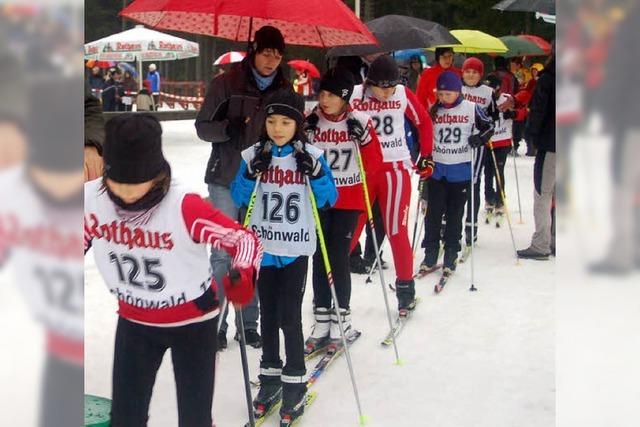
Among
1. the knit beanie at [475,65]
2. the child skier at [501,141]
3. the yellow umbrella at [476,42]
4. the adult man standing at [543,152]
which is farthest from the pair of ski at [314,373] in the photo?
the yellow umbrella at [476,42]

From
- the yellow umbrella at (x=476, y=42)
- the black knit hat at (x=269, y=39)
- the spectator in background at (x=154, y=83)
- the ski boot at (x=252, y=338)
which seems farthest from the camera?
the spectator in background at (x=154, y=83)

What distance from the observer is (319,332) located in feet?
14.7

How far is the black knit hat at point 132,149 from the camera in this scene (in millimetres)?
2314

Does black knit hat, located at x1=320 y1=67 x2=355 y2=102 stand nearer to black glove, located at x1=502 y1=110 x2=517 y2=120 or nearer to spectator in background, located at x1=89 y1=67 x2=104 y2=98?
black glove, located at x1=502 y1=110 x2=517 y2=120

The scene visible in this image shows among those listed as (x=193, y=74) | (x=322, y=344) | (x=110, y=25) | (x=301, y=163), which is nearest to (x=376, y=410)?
(x=322, y=344)

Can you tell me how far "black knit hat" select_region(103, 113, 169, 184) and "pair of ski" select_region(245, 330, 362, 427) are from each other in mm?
1428

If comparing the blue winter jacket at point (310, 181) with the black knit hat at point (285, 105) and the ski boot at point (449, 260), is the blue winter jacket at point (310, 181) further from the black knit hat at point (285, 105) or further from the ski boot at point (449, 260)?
the ski boot at point (449, 260)

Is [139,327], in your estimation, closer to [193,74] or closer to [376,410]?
[376,410]

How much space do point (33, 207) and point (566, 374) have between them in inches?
35.1

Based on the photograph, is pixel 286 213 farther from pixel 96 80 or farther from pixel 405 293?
pixel 96 80

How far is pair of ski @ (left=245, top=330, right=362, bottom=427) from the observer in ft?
11.3

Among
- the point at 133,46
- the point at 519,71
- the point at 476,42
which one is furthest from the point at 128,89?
the point at 476,42

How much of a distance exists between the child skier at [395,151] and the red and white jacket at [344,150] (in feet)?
1.81

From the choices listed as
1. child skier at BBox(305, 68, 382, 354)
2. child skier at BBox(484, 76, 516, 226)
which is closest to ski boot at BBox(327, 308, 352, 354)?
child skier at BBox(305, 68, 382, 354)
